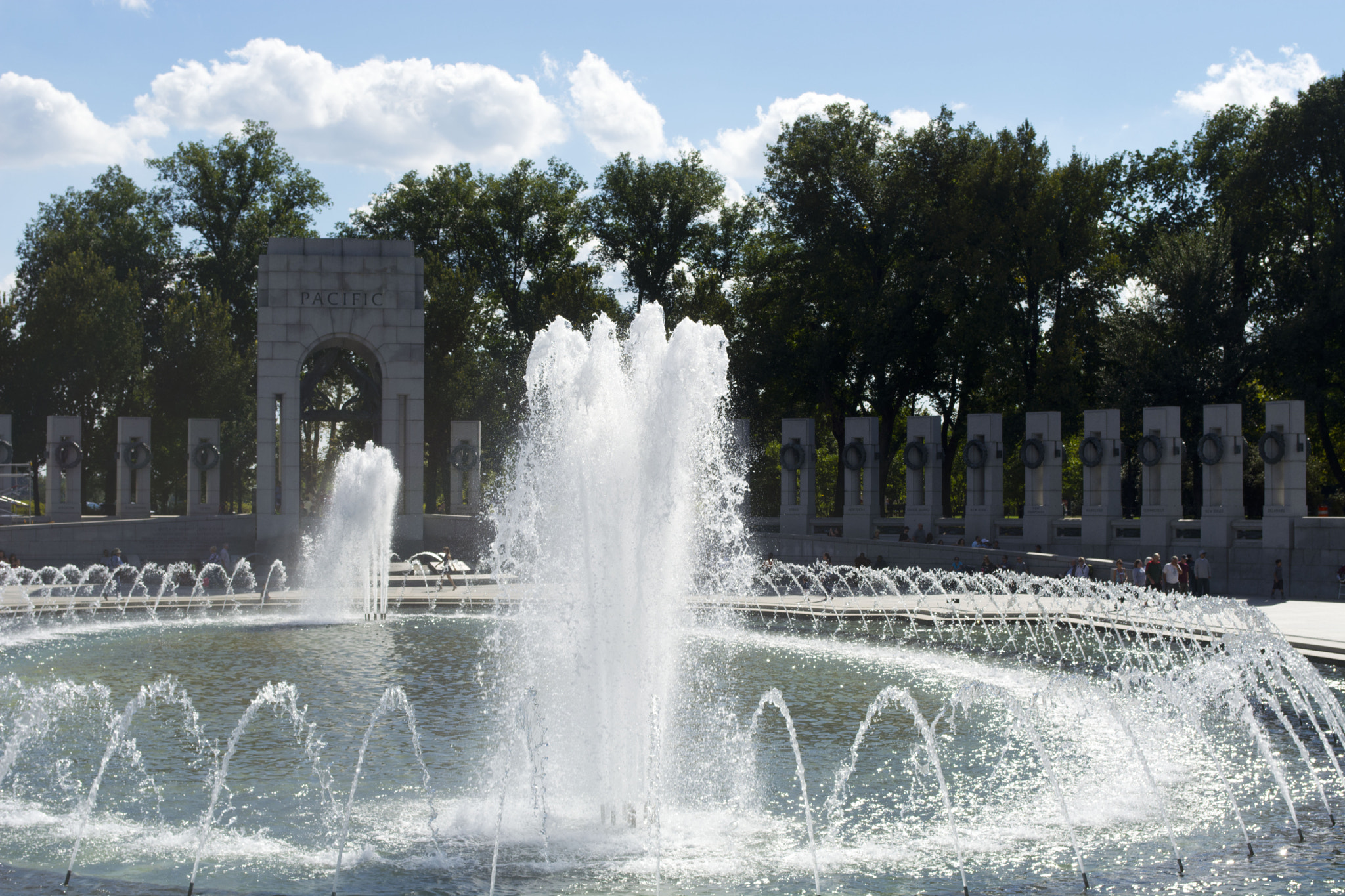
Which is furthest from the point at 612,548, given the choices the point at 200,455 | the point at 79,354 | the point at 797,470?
the point at 79,354

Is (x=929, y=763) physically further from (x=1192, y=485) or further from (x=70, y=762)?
(x=1192, y=485)

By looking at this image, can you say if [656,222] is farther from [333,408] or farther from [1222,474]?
[1222,474]

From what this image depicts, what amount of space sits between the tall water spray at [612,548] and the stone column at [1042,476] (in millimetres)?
23210

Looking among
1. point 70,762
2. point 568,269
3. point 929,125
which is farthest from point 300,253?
point 70,762

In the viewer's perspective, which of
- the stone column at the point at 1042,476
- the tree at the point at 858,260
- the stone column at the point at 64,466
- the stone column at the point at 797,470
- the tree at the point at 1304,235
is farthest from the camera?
the tree at the point at 858,260

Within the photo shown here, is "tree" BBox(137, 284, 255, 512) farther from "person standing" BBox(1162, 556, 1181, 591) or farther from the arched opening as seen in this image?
"person standing" BBox(1162, 556, 1181, 591)

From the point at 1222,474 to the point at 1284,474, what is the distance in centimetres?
155

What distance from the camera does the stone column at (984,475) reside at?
112ft

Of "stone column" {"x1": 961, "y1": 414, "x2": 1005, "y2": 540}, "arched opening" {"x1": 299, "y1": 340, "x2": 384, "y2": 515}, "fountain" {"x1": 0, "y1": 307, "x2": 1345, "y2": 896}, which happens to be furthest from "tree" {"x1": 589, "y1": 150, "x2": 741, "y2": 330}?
"fountain" {"x1": 0, "y1": 307, "x2": 1345, "y2": 896}

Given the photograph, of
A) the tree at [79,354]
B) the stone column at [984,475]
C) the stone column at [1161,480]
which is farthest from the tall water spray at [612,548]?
the tree at [79,354]

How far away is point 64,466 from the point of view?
35.2m

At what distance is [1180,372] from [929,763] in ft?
105

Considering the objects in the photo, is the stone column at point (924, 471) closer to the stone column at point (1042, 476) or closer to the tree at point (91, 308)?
the stone column at point (1042, 476)

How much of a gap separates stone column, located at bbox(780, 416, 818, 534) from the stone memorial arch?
11.7 metres
